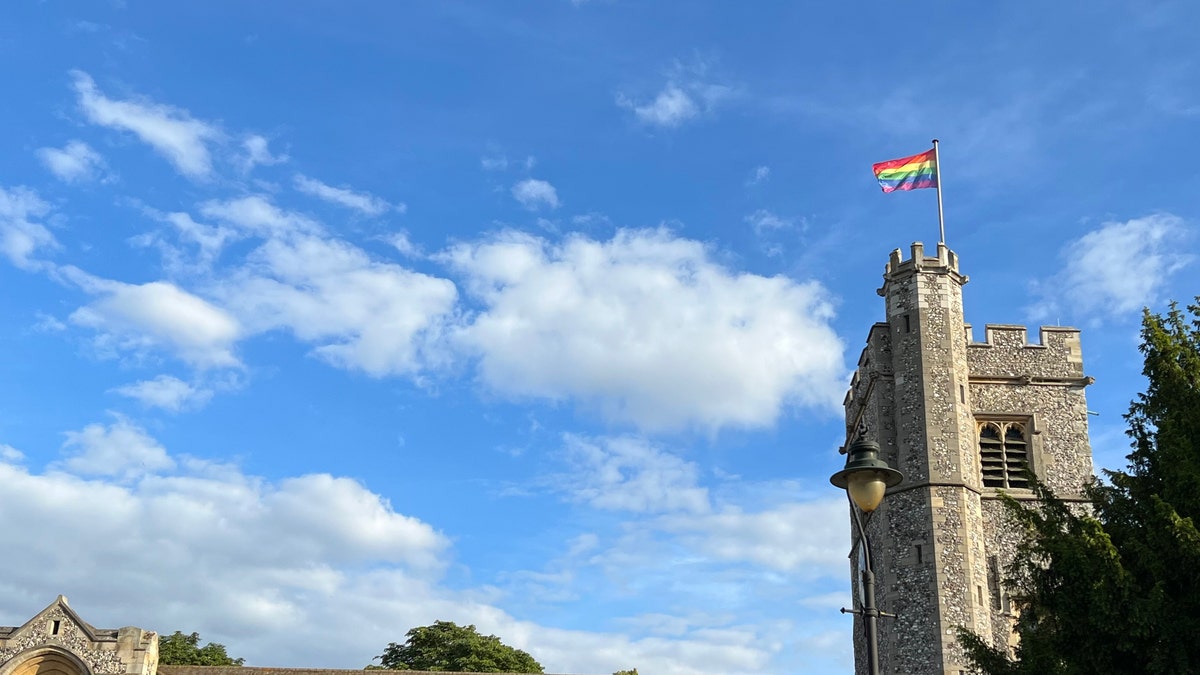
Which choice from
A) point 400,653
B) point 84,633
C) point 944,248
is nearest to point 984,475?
point 944,248

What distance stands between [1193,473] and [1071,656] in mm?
3171

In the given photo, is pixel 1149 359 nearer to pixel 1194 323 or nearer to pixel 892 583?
pixel 1194 323

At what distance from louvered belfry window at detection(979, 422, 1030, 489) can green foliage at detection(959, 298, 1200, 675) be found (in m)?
13.0

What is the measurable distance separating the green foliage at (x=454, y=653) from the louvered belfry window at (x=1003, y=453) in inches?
944

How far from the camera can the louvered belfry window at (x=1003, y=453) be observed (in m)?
32.8

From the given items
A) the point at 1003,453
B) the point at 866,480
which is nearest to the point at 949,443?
the point at 1003,453

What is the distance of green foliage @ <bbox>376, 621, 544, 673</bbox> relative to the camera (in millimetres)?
49625

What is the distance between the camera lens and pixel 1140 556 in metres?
17.4

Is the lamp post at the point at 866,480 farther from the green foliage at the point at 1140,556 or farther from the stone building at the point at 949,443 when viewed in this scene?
the stone building at the point at 949,443

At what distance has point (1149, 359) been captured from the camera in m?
19.2

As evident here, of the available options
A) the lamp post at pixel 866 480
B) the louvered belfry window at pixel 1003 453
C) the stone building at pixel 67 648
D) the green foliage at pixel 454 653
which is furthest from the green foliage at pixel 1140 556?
the green foliage at pixel 454 653

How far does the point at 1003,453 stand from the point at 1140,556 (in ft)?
52.0

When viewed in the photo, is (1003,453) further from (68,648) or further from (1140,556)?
(68,648)

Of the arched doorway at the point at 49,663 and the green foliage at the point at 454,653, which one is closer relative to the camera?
the arched doorway at the point at 49,663
